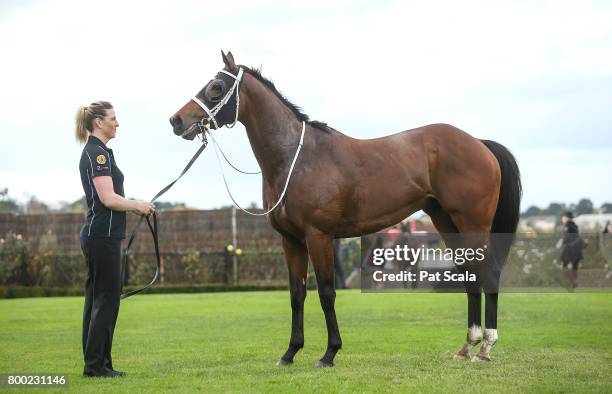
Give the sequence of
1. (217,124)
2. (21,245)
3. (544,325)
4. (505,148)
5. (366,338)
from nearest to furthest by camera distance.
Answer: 1. (217,124)
2. (505,148)
3. (366,338)
4. (544,325)
5. (21,245)

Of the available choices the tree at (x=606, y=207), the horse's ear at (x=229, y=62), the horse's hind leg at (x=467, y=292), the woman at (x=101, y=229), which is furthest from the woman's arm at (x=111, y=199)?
the tree at (x=606, y=207)

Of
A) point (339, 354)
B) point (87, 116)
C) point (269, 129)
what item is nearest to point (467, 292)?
point (339, 354)

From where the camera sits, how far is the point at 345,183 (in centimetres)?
786

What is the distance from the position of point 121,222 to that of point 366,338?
13.0ft

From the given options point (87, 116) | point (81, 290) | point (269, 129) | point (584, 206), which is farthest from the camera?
point (584, 206)

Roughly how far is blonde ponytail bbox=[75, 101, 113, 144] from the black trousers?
87cm

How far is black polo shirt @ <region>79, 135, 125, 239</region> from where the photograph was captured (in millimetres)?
6934

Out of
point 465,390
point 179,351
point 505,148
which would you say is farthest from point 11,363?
point 505,148

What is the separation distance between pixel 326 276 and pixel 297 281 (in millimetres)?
396

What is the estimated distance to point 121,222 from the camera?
23.1 ft

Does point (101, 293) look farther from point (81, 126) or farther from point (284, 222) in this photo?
point (284, 222)

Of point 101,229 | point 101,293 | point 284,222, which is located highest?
point 284,222

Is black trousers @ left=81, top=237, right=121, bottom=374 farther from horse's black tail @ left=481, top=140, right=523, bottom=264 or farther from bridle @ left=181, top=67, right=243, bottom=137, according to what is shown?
horse's black tail @ left=481, top=140, right=523, bottom=264

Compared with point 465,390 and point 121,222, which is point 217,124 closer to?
point 121,222
